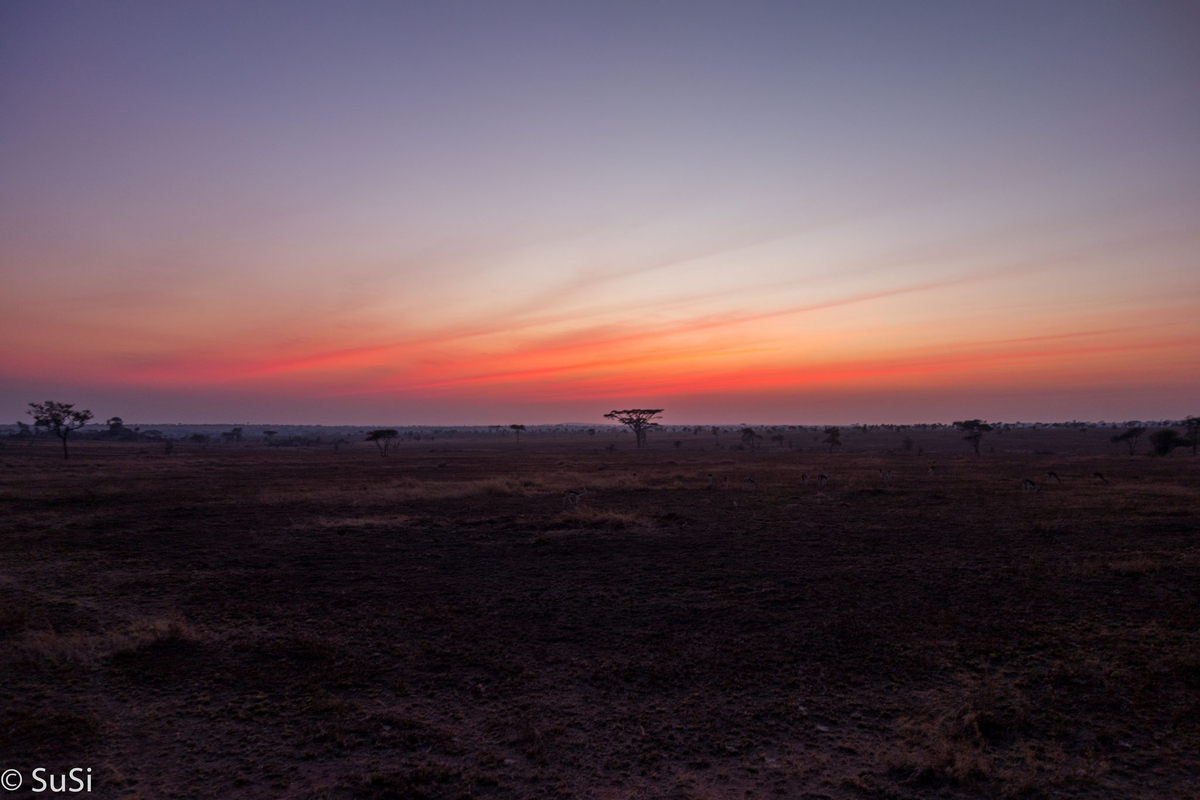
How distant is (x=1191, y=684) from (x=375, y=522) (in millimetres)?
20601

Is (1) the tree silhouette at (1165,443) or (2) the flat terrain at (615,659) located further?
(1) the tree silhouette at (1165,443)

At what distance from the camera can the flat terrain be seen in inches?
234

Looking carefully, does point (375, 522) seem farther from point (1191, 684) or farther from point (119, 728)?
point (1191, 684)

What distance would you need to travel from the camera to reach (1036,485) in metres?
28.4

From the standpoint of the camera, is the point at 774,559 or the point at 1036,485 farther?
the point at 1036,485

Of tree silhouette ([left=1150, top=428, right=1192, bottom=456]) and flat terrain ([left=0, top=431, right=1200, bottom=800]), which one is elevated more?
tree silhouette ([left=1150, top=428, right=1192, bottom=456])

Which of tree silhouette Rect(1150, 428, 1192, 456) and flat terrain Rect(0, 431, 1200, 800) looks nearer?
flat terrain Rect(0, 431, 1200, 800)

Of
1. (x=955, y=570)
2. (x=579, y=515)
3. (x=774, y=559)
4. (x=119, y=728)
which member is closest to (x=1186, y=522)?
(x=955, y=570)

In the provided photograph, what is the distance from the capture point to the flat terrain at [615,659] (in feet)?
19.5

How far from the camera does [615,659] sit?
29.1ft

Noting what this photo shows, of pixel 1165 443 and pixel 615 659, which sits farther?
pixel 1165 443

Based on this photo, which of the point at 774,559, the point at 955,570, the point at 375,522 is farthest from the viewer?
the point at 375,522

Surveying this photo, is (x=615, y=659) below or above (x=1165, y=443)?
below

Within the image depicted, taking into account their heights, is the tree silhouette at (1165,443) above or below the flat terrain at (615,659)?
above
